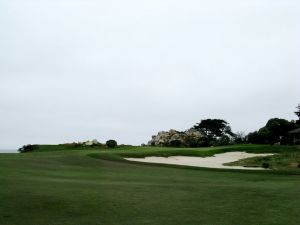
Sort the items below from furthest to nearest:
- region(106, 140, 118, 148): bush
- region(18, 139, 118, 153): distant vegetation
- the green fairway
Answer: region(106, 140, 118, 148): bush
region(18, 139, 118, 153): distant vegetation
the green fairway

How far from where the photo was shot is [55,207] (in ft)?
35.4

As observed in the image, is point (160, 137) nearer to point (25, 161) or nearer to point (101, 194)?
point (25, 161)

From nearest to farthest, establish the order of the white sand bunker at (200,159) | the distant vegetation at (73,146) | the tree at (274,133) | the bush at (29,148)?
the white sand bunker at (200,159), the bush at (29,148), the distant vegetation at (73,146), the tree at (274,133)

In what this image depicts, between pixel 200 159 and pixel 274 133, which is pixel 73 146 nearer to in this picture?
pixel 200 159

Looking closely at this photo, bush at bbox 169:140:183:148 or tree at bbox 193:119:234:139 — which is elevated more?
tree at bbox 193:119:234:139

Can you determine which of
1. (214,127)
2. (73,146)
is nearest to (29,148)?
(73,146)

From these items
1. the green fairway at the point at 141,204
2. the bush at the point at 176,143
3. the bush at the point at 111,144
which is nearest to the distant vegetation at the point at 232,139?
the bush at the point at 176,143

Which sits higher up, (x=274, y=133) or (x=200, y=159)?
(x=274, y=133)

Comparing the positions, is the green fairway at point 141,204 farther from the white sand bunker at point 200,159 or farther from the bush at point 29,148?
the bush at point 29,148

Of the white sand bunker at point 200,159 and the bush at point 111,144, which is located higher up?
the bush at point 111,144

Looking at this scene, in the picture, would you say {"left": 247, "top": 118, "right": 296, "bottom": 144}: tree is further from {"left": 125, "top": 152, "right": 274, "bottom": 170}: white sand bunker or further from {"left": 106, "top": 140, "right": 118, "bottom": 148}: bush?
{"left": 106, "top": 140, "right": 118, "bottom": 148}: bush

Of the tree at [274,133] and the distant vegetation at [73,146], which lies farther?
the tree at [274,133]

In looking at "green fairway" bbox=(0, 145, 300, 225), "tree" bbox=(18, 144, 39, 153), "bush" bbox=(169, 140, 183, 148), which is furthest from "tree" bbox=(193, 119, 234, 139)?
"green fairway" bbox=(0, 145, 300, 225)

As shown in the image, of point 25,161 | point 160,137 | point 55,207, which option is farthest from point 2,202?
point 160,137
